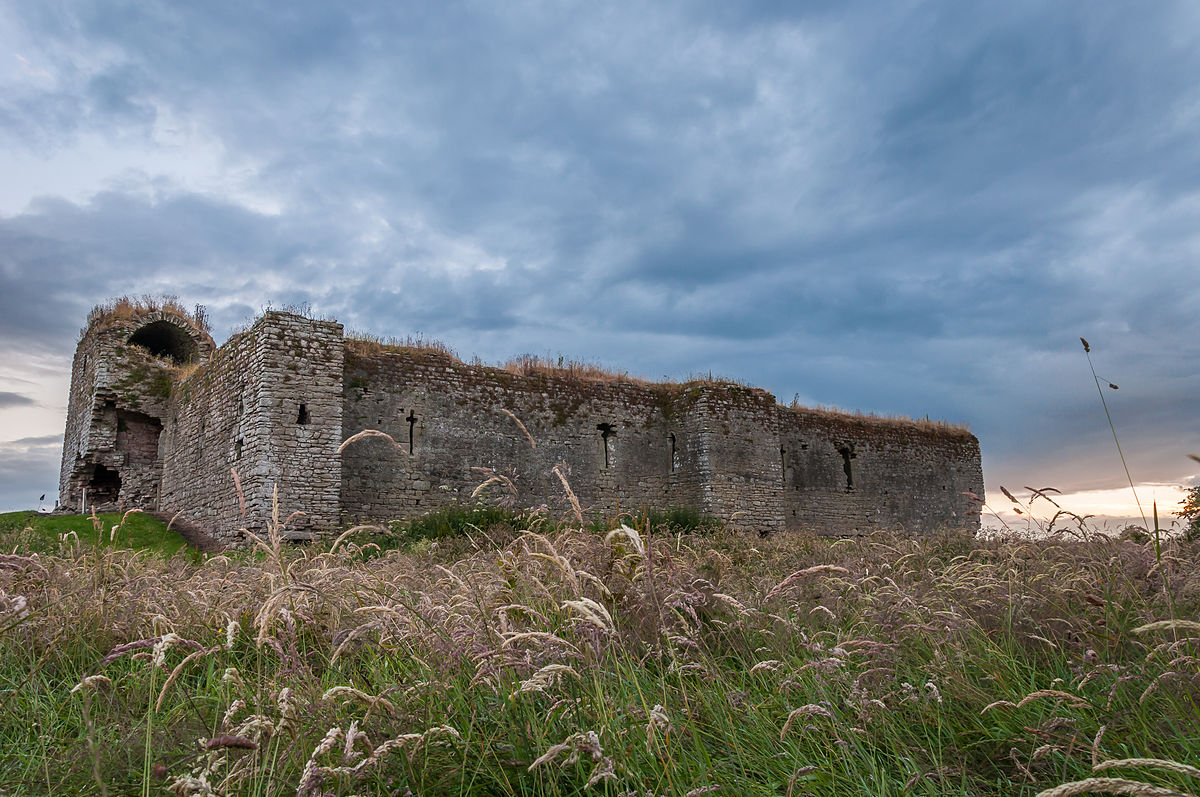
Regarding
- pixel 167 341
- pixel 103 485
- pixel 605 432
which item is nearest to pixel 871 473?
pixel 605 432

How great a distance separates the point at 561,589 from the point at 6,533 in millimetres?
15490

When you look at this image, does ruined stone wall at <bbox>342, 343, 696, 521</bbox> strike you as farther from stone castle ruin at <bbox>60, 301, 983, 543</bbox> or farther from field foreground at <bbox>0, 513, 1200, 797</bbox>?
field foreground at <bbox>0, 513, 1200, 797</bbox>

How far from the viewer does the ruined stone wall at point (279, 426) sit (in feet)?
46.8

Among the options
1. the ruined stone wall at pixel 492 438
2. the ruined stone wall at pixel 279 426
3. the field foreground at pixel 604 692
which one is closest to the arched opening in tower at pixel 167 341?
the ruined stone wall at pixel 279 426

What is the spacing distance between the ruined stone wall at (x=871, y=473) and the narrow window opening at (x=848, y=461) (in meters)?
0.02

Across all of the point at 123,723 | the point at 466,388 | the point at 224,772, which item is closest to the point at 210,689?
the point at 123,723

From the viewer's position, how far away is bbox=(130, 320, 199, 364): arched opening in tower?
22.8m

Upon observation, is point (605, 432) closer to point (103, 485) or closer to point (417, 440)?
point (417, 440)

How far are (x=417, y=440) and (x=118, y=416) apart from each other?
9779mm

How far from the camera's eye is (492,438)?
56.1 ft

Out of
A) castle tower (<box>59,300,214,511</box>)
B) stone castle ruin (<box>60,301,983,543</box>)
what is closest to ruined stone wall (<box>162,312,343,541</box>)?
stone castle ruin (<box>60,301,983,543</box>)

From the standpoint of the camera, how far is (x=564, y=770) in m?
2.46

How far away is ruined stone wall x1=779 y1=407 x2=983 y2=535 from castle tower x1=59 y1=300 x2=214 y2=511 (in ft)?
55.9

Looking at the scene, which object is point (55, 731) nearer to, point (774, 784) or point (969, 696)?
point (774, 784)
